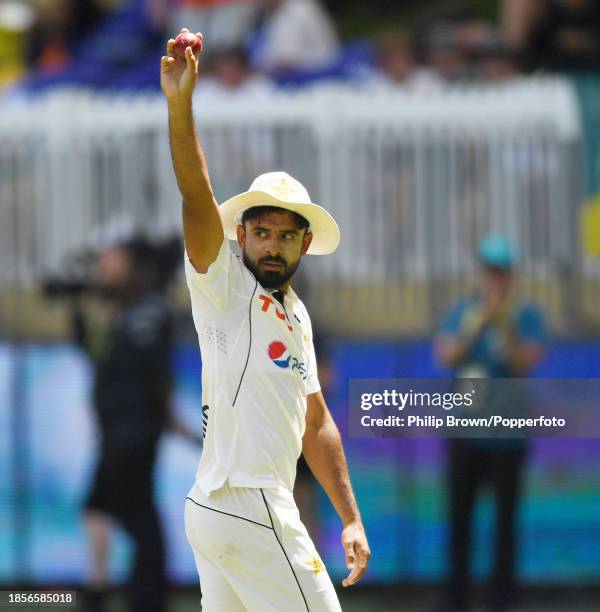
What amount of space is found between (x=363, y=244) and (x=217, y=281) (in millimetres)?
3306

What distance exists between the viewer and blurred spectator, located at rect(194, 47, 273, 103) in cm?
712

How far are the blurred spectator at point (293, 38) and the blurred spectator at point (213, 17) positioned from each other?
0.09 meters

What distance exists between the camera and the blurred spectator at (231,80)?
23.4 ft

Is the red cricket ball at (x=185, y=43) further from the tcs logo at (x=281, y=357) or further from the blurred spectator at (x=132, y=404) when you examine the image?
the blurred spectator at (x=132, y=404)

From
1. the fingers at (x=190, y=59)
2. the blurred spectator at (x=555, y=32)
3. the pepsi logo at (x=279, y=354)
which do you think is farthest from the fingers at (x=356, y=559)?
the blurred spectator at (x=555, y=32)

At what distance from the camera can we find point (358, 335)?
22.7ft

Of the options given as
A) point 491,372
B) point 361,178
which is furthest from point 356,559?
point 361,178

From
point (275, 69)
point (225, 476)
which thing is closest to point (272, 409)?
point (225, 476)

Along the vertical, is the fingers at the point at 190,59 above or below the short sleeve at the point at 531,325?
above

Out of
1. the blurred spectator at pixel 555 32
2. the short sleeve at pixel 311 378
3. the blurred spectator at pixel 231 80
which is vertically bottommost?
the short sleeve at pixel 311 378

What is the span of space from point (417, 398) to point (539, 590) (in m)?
1.22

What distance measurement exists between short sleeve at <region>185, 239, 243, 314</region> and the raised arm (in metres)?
0.06

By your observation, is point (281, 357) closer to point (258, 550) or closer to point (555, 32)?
point (258, 550)

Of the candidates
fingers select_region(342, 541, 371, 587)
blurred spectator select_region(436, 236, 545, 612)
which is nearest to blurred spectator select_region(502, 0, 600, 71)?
blurred spectator select_region(436, 236, 545, 612)
